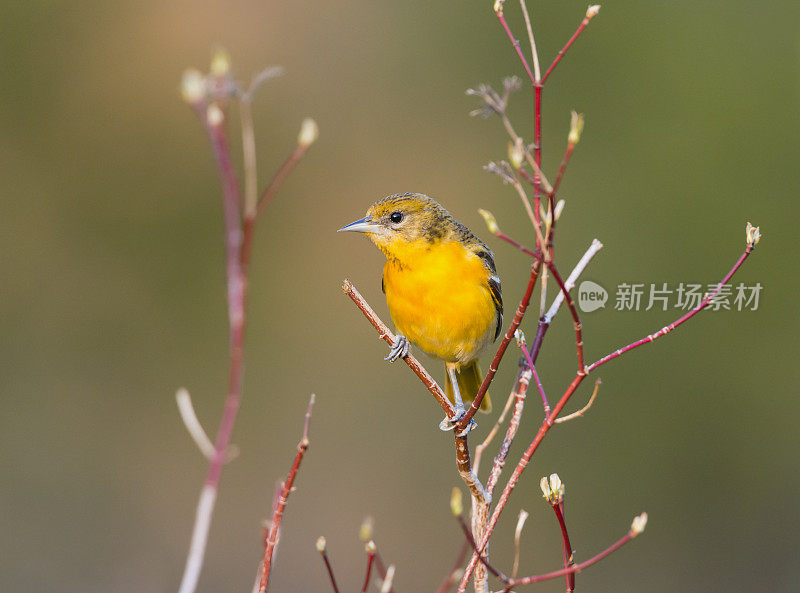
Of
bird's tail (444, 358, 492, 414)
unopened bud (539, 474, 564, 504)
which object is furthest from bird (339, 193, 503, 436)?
unopened bud (539, 474, 564, 504)

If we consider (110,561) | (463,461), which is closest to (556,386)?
(110,561)

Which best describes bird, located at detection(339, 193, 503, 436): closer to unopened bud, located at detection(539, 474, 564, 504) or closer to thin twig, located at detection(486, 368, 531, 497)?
thin twig, located at detection(486, 368, 531, 497)

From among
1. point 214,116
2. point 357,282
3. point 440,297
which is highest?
point 357,282

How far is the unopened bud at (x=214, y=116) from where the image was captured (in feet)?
3.16

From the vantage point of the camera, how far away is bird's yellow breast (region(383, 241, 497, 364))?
3.43 m

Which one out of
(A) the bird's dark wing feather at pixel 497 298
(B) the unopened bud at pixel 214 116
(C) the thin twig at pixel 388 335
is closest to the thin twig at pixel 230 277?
(B) the unopened bud at pixel 214 116

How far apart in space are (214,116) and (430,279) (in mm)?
2488

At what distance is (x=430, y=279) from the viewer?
11.2ft

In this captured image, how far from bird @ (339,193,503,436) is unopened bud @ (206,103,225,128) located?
2.43m

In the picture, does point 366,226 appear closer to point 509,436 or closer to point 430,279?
point 430,279

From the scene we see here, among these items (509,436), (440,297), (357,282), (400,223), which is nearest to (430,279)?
(440,297)

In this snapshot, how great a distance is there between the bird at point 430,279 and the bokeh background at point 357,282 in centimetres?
228

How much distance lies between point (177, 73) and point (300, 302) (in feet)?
6.07

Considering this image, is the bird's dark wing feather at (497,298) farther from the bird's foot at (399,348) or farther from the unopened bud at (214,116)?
the unopened bud at (214,116)
